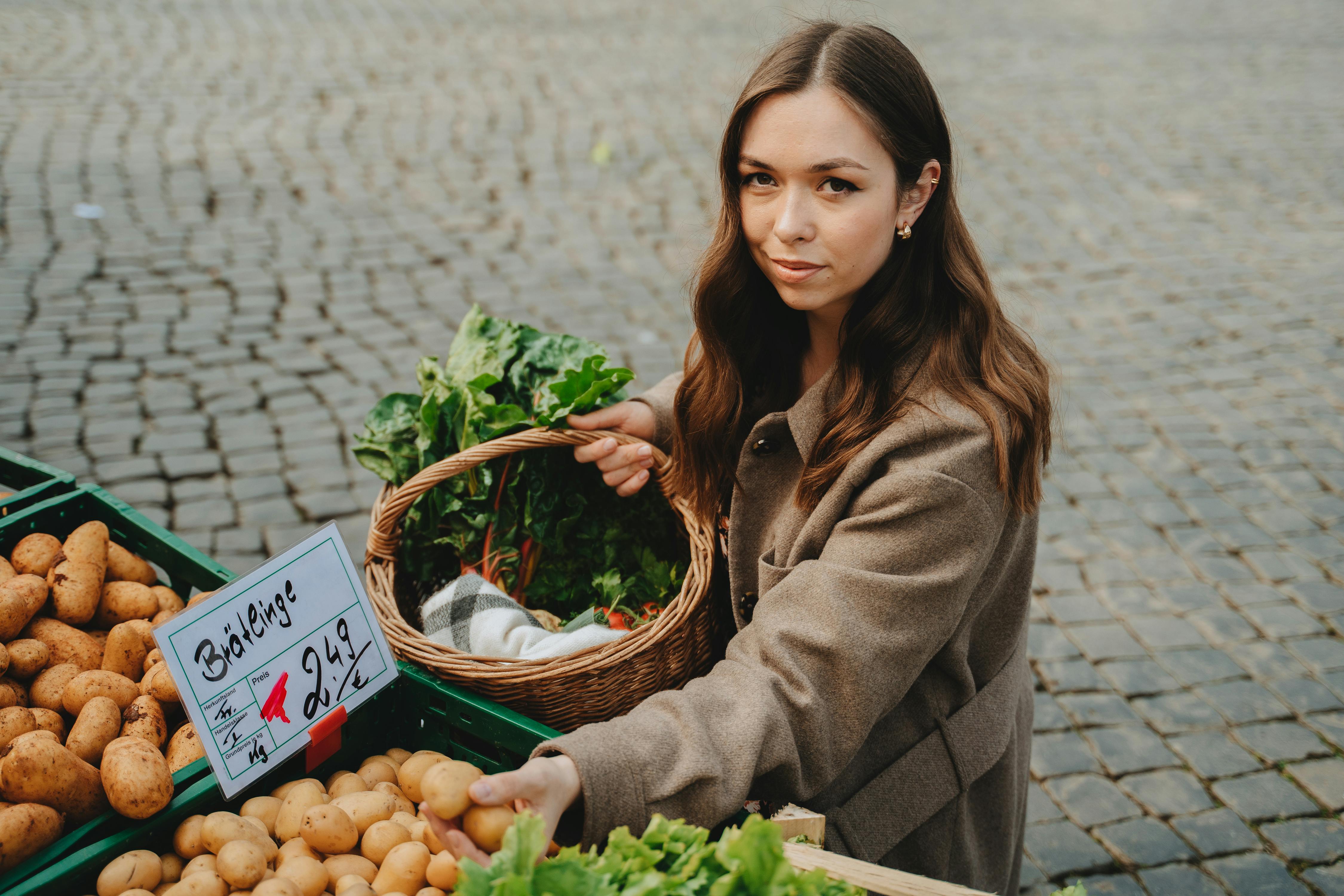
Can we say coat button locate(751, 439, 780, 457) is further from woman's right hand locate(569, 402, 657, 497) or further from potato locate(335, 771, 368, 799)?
potato locate(335, 771, 368, 799)

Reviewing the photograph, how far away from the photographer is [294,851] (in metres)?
1.63

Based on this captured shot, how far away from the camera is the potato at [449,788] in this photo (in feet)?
4.42

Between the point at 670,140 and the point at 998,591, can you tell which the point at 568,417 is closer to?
the point at 998,591

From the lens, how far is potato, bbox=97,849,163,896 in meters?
1.52

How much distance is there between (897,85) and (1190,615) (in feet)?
9.92

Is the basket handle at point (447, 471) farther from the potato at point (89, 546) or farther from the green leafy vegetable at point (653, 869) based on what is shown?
the green leafy vegetable at point (653, 869)

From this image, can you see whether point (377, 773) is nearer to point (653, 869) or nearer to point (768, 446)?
point (653, 869)

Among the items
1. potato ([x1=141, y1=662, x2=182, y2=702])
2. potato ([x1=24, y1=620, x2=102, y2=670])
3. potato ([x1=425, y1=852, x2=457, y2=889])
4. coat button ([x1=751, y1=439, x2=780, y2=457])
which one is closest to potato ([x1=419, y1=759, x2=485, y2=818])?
potato ([x1=425, y1=852, x2=457, y2=889])

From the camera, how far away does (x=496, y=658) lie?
5.92ft

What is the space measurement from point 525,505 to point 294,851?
3.33ft

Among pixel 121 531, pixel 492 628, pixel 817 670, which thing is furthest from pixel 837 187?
pixel 121 531

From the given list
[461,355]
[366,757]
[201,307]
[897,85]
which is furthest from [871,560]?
[201,307]

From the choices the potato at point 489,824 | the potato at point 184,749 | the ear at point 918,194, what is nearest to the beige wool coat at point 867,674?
the potato at point 489,824

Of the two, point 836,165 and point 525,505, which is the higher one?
point 836,165
